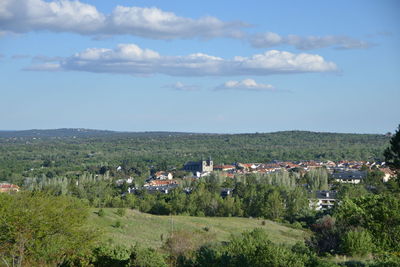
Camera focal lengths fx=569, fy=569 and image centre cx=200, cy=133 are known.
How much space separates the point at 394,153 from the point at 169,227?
17464 mm

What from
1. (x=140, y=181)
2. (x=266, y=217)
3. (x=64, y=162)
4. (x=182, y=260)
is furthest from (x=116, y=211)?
(x=64, y=162)

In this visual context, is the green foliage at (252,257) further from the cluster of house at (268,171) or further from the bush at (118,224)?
the bush at (118,224)

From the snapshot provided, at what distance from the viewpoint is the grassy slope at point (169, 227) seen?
1496 inches

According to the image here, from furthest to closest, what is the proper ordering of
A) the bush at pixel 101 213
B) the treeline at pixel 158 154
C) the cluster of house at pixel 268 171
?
the treeline at pixel 158 154
the cluster of house at pixel 268 171
the bush at pixel 101 213

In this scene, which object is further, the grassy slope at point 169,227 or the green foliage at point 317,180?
the green foliage at point 317,180

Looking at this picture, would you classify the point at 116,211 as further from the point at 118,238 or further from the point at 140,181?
the point at 140,181

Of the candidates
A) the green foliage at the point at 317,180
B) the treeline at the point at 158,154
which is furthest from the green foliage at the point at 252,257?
the treeline at the point at 158,154

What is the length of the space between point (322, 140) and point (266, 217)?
472 ft

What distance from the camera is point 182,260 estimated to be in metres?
19.4

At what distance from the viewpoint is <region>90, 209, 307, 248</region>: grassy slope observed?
1496 inches

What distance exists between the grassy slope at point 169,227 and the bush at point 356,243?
35.4ft

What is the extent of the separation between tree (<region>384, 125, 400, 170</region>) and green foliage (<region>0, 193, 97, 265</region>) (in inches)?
767

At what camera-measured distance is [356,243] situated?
2531 centimetres

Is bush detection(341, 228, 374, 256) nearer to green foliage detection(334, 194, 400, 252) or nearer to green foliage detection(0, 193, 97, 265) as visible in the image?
green foliage detection(334, 194, 400, 252)
